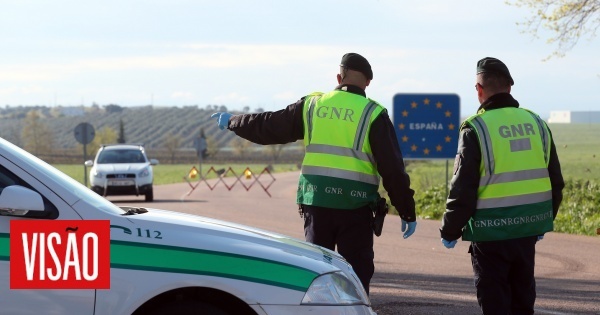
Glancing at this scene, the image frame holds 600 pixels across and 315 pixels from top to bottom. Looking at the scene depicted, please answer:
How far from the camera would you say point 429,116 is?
25781 mm

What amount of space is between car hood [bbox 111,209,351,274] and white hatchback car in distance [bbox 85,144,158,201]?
26034 millimetres

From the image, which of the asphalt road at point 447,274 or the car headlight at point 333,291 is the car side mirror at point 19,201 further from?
the asphalt road at point 447,274

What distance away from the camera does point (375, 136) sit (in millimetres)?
7547

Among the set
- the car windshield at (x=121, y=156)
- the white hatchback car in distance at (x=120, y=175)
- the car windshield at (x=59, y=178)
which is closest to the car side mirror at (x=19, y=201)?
the car windshield at (x=59, y=178)

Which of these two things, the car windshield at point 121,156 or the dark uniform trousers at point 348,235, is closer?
the dark uniform trousers at point 348,235

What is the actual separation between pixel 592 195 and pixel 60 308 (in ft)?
65.6

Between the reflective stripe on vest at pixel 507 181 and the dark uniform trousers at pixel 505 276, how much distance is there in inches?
2.3

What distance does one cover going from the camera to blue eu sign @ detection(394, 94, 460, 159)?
25703 mm

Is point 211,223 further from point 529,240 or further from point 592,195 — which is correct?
point 592,195

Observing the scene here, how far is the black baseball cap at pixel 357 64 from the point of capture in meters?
7.77

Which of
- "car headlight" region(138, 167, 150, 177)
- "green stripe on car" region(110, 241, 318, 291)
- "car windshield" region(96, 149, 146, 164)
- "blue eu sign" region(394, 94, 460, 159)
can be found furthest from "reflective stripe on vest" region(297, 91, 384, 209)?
"car windshield" region(96, 149, 146, 164)

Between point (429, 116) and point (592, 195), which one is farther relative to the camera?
point (429, 116)

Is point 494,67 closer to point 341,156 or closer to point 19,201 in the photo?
point 341,156

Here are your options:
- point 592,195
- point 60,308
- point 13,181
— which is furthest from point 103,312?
point 592,195
